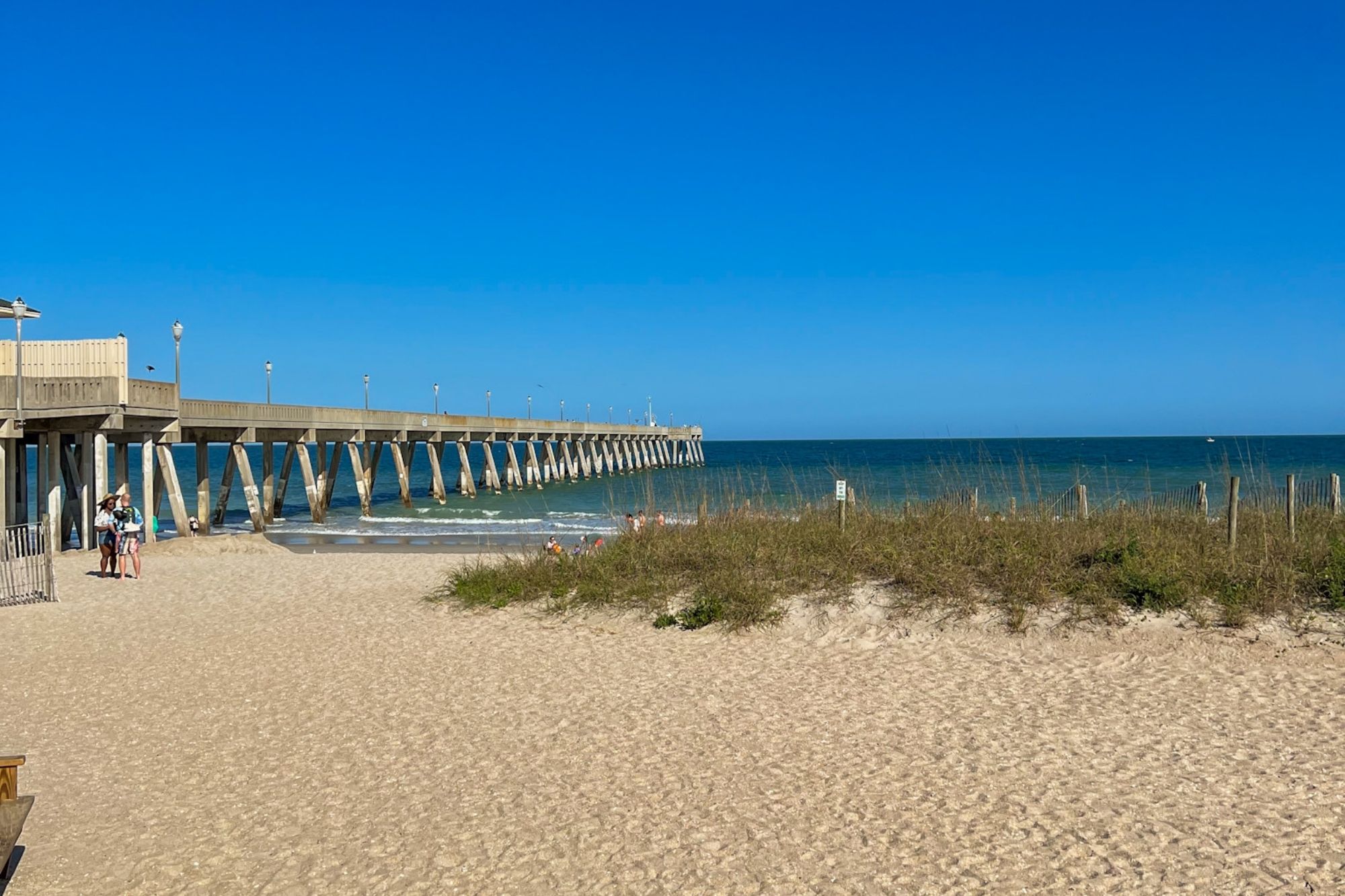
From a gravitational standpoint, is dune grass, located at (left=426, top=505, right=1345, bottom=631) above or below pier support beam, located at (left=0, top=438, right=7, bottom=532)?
below

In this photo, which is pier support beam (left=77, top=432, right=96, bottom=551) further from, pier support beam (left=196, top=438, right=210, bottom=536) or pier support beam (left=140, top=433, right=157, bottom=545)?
pier support beam (left=196, top=438, right=210, bottom=536)

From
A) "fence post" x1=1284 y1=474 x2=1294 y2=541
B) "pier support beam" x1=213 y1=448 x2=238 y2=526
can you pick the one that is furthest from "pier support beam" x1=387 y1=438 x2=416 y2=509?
"fence post" x1=1284 y1=474 x2=1294 y2=541

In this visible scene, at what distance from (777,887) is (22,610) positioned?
11561 mm

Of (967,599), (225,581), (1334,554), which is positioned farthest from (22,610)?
(1334,554)

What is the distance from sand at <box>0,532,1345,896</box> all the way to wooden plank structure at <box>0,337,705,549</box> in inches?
273

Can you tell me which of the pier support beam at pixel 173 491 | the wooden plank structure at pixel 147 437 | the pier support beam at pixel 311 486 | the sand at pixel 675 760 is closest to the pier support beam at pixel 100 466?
the wooden plank structure at pixel 147 437

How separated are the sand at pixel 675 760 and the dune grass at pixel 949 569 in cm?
47

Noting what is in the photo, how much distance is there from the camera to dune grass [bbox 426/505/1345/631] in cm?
951

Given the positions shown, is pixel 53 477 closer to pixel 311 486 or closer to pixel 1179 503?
pixel 311 486

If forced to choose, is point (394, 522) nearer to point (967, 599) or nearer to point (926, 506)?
point (926, 506)

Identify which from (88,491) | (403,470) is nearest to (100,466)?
(88,491)

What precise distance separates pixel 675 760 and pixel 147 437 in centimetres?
1861

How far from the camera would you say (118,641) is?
1041 centimetres

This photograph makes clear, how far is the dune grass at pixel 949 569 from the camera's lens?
31.2ft
